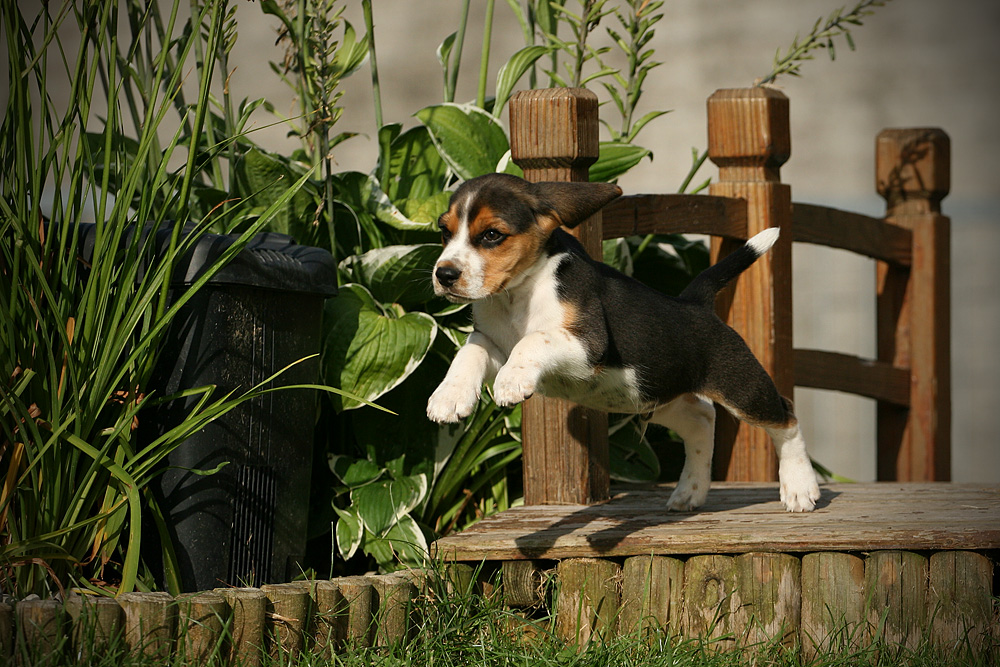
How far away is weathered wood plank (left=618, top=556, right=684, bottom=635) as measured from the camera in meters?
2.90

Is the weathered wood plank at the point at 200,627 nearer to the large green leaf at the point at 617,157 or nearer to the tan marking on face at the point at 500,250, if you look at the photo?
the tan marking on face at the point at 500,250

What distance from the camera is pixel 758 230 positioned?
162 inches

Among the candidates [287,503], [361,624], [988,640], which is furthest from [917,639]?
[287,503]

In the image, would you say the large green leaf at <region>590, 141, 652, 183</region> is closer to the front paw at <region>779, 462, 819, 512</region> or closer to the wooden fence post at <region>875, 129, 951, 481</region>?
the front paw at <region>779, 462, 819, 512</region>

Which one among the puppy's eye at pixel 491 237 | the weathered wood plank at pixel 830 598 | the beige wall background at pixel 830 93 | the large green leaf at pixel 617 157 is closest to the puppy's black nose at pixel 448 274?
the puppy's eye at pixel 491 237

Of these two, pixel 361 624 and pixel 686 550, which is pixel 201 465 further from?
pixel 686 550

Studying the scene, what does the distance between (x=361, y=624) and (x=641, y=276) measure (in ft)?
7.58

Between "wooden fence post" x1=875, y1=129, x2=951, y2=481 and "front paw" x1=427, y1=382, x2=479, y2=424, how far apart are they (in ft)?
10.6

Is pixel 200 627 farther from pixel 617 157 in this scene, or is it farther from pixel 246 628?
pixel 617 157

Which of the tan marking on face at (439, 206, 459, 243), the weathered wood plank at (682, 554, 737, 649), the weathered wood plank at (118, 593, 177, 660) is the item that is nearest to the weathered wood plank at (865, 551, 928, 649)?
the weathered wood plank at (682, 554, 737, 649)

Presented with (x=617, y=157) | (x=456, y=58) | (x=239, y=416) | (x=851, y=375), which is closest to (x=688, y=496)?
(x=617, y=157)

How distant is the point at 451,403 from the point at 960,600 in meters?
1.46

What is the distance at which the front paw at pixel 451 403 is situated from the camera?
8.12ft

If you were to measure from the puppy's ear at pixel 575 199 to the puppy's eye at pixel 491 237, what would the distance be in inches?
5.8
